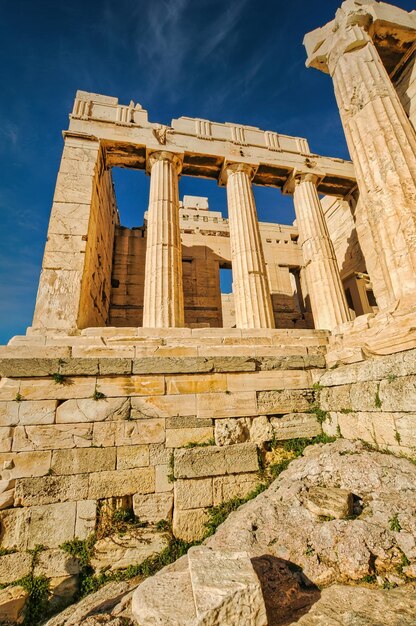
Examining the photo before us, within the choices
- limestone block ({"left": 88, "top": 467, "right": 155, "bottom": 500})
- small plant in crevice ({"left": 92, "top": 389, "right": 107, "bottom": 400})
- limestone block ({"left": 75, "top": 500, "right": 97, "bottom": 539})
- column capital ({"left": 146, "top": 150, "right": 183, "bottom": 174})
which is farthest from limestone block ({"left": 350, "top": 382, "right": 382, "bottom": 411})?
column capital ({"left": 146, "top": 150, "right": 183, "bottom": 174})

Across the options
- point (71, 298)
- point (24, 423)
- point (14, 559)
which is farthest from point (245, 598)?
point (71, 298)

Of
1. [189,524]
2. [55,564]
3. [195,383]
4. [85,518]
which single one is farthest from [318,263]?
[55,564]

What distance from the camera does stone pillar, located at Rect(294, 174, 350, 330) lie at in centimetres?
855

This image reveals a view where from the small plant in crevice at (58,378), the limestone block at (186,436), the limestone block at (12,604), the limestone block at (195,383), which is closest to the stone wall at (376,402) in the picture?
the limestone block at (195,383)

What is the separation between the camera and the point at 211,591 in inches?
92.8

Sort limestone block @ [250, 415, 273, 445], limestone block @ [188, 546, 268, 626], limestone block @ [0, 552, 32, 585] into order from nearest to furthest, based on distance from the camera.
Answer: limestone block @ [188, 546, 268, 626], limestone block @ [0, 552, 32, 585], limestone block @ [250, 415, 273, 445]

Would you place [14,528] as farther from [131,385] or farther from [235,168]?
[235,168]

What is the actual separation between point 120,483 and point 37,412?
6.00 ft

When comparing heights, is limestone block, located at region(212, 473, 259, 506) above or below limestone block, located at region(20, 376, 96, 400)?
below

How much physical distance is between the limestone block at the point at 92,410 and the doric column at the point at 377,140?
5711 mm

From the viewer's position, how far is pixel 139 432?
5.13 meters

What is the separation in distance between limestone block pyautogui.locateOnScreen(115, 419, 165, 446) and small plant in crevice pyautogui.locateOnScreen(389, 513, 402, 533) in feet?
11.1

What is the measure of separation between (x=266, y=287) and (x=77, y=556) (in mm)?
6933

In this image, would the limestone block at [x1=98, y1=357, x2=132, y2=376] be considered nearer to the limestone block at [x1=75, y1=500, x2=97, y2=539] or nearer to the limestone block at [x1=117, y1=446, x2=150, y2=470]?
the limestone block at [x1=117, y1=446, x2=150, y2=470]
